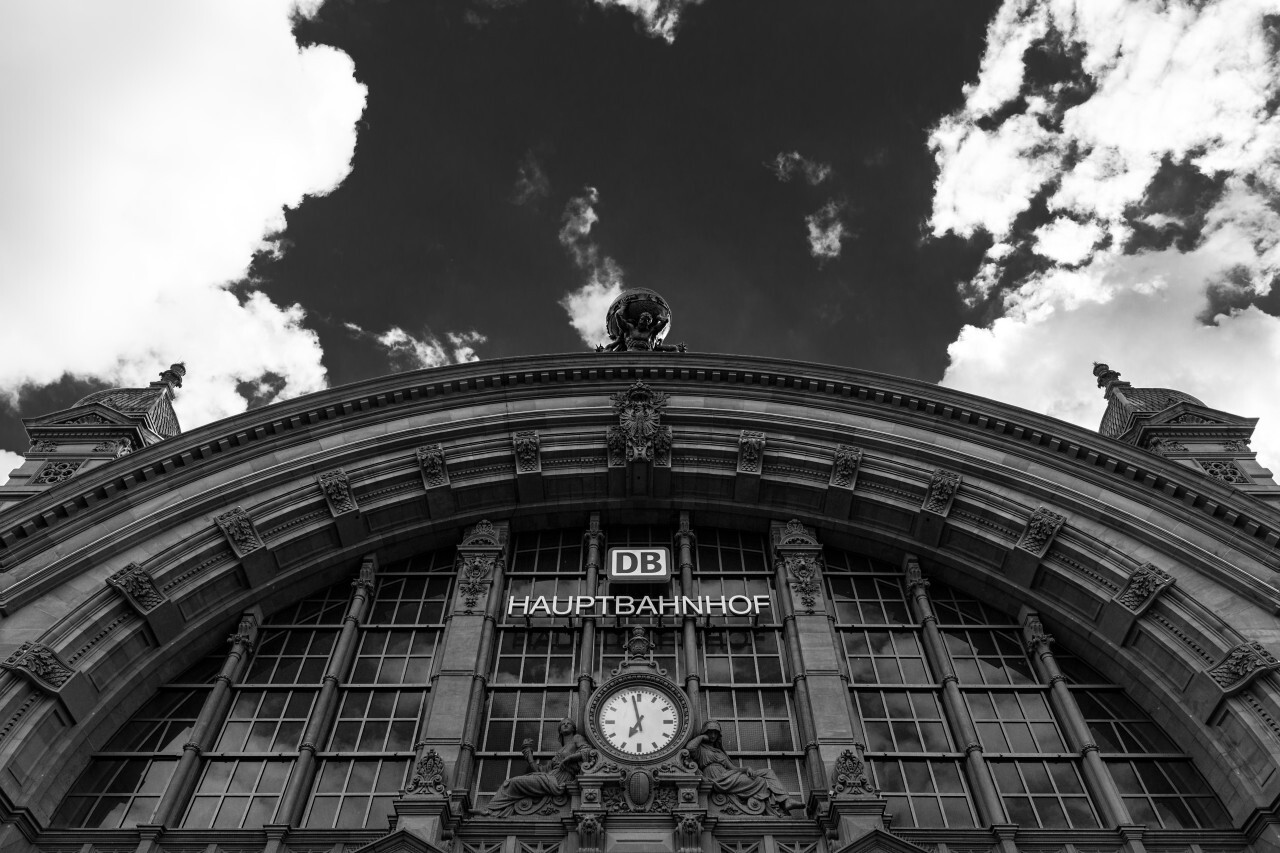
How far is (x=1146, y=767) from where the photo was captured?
900 inches

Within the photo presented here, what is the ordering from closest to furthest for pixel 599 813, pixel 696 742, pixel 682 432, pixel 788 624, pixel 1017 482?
pixel 599 813 < pixel 696 742 < pixel 788 624 < pixel 1017 482 < pixel 682 432

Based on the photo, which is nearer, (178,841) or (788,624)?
(178,841)

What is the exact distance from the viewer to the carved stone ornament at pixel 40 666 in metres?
21.8

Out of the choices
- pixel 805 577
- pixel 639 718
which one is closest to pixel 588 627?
pixel 639 718

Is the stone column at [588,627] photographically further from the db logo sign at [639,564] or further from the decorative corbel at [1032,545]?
the decorative corbel at [1032,545]

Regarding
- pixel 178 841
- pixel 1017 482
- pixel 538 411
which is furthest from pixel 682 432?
pixel 178 841

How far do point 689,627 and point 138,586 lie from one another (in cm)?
1257

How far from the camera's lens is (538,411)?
96.1 feet

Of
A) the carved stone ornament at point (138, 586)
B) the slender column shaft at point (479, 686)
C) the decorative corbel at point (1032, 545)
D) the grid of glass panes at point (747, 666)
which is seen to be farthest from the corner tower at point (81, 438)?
the decorative corbel at point (1032, 545)

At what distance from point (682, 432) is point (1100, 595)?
11.1 meters

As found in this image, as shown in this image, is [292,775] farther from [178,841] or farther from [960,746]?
[960,746]

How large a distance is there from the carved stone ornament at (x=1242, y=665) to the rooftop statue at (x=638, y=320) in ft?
56.1

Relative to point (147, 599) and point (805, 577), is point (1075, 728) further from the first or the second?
point (147, 599)

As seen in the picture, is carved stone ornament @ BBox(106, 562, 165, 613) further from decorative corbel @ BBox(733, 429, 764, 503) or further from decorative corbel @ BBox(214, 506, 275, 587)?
decorative corbel @ BBox(733, 429, 764, 503)
